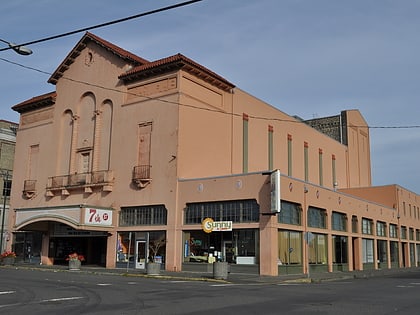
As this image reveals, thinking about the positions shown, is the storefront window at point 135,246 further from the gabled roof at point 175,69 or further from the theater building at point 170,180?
the gabled roof at point 175,69

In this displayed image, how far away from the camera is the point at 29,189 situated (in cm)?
4106

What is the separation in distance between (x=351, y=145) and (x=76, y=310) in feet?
165

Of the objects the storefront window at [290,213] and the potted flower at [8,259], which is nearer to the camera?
the storefront window at [290,213]

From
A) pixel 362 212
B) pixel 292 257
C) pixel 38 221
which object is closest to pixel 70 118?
pixel 38 221

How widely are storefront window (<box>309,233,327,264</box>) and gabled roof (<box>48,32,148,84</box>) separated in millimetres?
17218

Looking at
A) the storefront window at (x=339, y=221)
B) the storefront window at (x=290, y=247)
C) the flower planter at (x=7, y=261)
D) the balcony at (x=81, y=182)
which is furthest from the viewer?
the flower planter at (x=7, y=261)

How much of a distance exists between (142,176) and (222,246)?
7223 mm

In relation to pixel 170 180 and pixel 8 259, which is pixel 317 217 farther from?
pixel 8 259

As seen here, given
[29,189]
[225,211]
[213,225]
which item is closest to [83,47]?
[29,189]

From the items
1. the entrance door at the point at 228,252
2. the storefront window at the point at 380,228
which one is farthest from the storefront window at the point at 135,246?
the storefront window at the point at 380,228

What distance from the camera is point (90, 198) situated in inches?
1436

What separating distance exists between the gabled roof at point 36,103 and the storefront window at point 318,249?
23.7m

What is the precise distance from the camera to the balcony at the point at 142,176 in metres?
33.1

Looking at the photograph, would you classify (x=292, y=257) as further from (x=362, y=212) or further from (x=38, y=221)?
(x=38, y=221)
